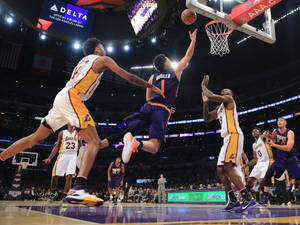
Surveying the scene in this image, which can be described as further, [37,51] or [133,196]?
[37,51]

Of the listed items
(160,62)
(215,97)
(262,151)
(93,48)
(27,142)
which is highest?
(160,62)

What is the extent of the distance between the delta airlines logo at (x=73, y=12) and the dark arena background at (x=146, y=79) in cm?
5

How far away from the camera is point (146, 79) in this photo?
25469 mm

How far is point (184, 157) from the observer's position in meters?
33.7

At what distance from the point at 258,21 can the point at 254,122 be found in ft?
74.3

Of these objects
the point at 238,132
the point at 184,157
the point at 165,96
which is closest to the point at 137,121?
the point at 165,96

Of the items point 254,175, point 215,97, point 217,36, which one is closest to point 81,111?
point 215,97

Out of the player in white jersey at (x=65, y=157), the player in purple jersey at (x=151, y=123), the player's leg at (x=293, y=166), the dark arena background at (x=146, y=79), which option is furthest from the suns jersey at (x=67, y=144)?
the player's leg at (x=293, y=166)

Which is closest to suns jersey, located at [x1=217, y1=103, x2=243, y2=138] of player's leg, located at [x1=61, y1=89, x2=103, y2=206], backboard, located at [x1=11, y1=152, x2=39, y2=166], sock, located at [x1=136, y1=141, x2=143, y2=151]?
sock, located at [x1=136, y1=141, x2=143, y2=151]

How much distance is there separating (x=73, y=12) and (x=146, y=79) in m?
13.8

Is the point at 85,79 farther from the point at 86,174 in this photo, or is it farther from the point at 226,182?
the point at 226,182

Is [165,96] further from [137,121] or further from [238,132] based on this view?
[238,132]

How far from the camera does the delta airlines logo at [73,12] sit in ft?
39.0

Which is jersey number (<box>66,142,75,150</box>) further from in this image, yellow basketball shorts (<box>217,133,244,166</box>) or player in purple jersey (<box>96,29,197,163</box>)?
yellow basketball shorts (<box>217,133,244,166</box>)
